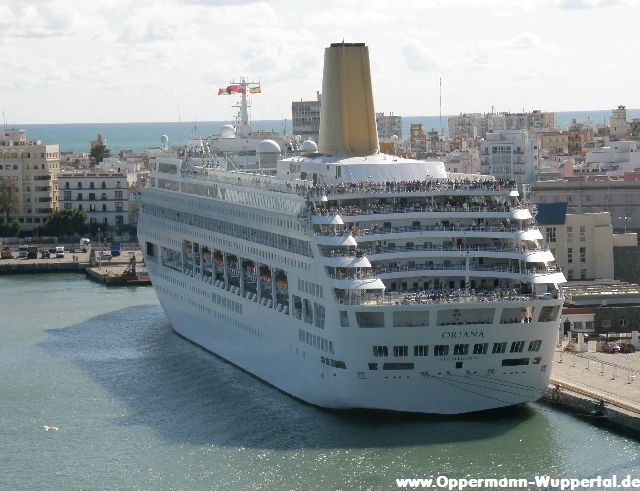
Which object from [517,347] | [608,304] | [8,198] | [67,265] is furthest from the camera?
[8,198]

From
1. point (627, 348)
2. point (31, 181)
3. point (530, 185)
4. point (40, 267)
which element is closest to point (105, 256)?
point (40, 267)

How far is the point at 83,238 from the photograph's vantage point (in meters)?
95.8

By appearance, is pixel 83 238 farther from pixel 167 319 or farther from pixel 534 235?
pixel 534 235

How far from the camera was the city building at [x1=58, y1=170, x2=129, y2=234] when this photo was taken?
329 ft

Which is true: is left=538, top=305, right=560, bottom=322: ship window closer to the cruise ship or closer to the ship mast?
the cruise ship

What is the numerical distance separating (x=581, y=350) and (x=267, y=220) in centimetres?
1074

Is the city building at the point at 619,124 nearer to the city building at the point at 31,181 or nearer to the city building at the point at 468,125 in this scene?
the city building at the point at 468,125

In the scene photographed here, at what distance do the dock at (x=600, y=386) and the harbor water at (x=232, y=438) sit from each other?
1.32 ft

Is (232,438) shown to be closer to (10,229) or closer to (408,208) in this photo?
(408,208)

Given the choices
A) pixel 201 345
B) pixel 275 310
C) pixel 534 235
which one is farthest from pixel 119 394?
pixel 534 235

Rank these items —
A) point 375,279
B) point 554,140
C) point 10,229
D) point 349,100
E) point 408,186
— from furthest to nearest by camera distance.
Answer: point 554,140 < point 10,229 < point 349,100 < point 408,186 < point 375,279

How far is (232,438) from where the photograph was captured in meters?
40.6

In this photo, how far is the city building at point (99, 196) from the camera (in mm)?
100375

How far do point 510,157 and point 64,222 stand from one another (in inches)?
1123
